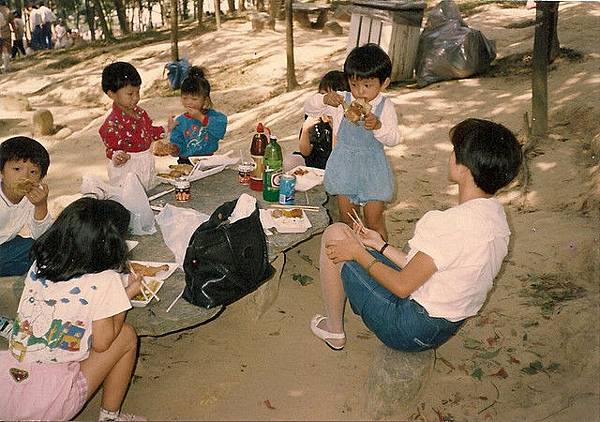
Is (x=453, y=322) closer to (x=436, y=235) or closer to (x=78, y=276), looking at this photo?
(x=436, y=235)

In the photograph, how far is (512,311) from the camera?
418 cm

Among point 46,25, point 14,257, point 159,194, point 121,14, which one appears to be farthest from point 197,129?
point 46,25

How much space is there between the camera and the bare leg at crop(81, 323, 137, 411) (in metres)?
2.78

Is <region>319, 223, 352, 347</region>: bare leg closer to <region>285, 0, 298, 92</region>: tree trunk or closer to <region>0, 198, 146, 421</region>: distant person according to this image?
<region>0, 198, 146, 421</region>: distant person

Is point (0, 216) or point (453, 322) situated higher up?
point (0, 216)

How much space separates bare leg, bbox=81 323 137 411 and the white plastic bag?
89 cm

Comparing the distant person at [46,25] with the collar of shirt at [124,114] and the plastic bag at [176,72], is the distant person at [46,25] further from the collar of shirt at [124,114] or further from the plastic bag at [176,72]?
→ the collar of shirt at [124,114]

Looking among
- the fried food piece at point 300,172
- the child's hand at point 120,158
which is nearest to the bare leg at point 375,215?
the fried food piece at point 300,172

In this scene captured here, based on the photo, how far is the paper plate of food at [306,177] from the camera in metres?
4.30

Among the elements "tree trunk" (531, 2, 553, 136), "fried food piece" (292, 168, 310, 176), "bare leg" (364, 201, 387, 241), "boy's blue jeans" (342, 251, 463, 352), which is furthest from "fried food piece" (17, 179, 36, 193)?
"tree trunk" (531, 2, 553, 136)

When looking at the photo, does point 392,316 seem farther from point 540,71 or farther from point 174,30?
point 174,30

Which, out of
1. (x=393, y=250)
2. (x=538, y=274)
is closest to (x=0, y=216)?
(x=393, y=250)

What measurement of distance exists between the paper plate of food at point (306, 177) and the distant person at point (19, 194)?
1706 millimetres

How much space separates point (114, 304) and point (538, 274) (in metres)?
3.26
